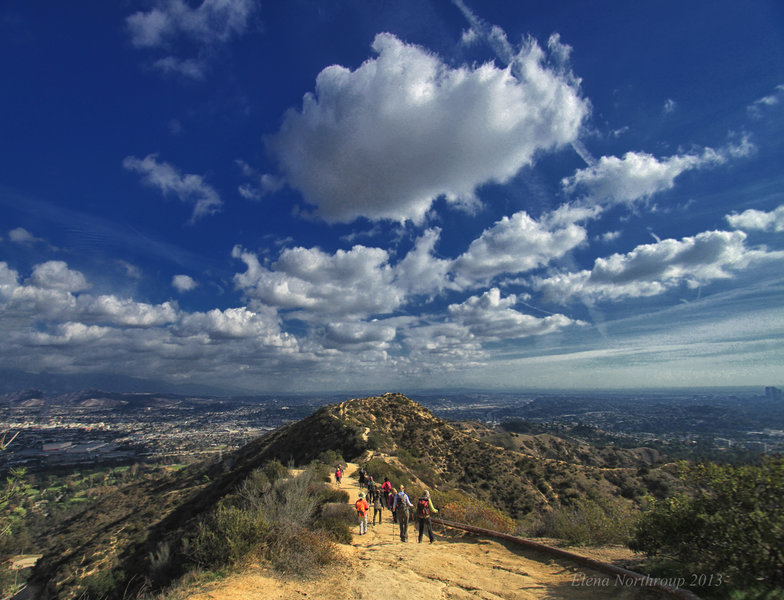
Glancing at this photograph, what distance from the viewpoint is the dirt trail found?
284 inches

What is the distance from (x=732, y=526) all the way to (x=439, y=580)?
5656 mm

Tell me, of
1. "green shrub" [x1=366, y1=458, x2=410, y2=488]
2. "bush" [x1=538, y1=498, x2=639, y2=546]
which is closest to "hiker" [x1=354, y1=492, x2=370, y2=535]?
"bush" [x1=538, y1=498, x2=639, y2=546]

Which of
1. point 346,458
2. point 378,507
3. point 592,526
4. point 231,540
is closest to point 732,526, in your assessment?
point 592,526

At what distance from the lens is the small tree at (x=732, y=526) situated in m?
5.65

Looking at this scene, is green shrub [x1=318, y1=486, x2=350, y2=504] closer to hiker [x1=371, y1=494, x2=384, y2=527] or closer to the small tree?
hiker [x1=371, y1=494, x2=384, y2=527]

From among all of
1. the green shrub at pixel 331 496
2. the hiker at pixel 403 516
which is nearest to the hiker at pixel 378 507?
the green shrub at pixel 331 496

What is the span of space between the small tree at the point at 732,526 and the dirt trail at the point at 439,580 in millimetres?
1197

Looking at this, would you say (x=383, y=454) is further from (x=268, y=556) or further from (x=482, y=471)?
(x=268, y=556)

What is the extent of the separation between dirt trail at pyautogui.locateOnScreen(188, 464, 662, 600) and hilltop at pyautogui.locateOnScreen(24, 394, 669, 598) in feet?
52.2

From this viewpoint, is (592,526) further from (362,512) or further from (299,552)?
(299,552)

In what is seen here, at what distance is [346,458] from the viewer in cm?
3416

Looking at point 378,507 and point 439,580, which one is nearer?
point 439,580

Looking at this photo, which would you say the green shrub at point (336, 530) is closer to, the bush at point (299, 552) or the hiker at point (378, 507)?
the bush at point (299, 552)

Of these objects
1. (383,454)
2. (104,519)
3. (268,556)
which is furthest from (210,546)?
(104,519)
